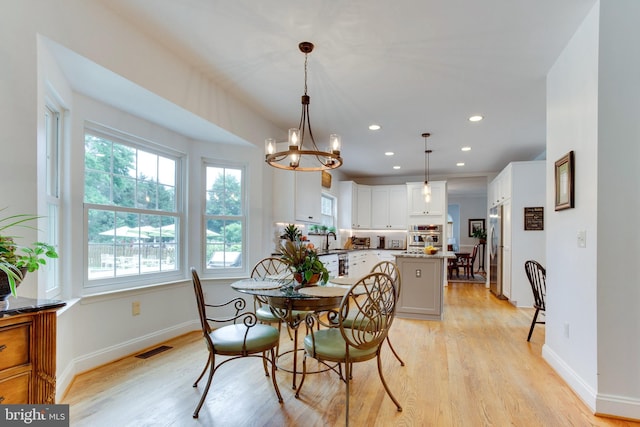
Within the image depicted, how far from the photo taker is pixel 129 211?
3326 millimetres

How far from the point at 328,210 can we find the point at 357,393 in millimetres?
5168

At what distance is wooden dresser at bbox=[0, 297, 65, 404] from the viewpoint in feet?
3.94

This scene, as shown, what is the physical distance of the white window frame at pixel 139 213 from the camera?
9.61 ft

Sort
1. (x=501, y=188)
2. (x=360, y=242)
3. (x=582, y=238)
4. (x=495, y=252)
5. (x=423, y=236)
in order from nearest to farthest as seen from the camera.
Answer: (x=582, y=238)
(x=501, y=188)
(x=495, y=252)
(x=423, y=236)
(x=360, y=242)

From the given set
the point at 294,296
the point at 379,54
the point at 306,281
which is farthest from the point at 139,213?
the point at 379,54

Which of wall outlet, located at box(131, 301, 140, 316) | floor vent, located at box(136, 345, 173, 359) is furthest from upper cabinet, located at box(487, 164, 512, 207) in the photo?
wall outlet, located at box(131, 301, 140, 316)

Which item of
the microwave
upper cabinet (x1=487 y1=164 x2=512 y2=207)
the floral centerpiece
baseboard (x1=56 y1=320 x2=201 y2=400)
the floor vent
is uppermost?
upper cabinet (x1=487 y1=164 x2=512 y2=207)

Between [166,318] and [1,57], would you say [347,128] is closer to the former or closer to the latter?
[166,318]

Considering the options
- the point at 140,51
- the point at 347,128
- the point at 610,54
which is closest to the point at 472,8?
the point at 610,54

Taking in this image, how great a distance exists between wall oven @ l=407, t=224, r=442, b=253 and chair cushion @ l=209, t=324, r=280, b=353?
5.77 meters

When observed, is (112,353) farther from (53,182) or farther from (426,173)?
(426,173)

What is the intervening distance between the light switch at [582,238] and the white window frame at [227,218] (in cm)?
335

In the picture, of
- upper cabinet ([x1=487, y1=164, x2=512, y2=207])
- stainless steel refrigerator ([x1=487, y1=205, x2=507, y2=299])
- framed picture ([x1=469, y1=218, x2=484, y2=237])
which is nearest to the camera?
upper cabinet ([x1=487, y1=164, x2=512, y2=207])

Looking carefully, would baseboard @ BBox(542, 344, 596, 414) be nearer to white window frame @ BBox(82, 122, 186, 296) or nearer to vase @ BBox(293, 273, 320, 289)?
vase @ BBox(293, 273, 320, 289)
